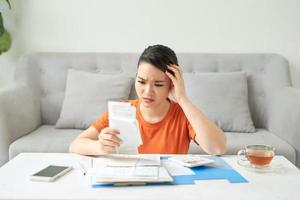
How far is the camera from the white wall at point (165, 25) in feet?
9.69

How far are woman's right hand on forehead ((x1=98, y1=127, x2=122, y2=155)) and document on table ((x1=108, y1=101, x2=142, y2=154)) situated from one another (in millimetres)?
15

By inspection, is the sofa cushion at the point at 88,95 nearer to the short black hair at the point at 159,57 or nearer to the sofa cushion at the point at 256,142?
the sofa cushion at the point at 256,142

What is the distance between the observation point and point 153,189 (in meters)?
1.06

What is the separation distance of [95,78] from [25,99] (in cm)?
47

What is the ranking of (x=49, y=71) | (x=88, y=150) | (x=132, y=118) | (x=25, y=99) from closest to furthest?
(x=132, y=118) < (x=88, y=150) < (x=25, y=99) < (x=49, y=71)

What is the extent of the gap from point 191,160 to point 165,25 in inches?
73.0

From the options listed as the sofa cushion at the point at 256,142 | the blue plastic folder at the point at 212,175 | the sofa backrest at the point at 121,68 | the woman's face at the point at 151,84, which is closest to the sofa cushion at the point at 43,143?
the sofa backrest at the point at 121,68

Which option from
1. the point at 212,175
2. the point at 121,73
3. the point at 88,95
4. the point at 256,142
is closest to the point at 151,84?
the point at 212,175

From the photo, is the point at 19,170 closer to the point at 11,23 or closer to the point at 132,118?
the point at 132,118

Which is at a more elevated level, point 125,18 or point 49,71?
point 125,18

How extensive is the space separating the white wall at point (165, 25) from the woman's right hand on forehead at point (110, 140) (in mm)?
1799

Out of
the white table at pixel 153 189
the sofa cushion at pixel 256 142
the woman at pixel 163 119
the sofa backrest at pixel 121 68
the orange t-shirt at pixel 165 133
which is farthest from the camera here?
the sofa backrest at pixel 121 68

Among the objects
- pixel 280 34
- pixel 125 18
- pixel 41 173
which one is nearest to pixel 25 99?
pixel 125 18

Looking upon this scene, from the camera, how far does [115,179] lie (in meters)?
1.08
